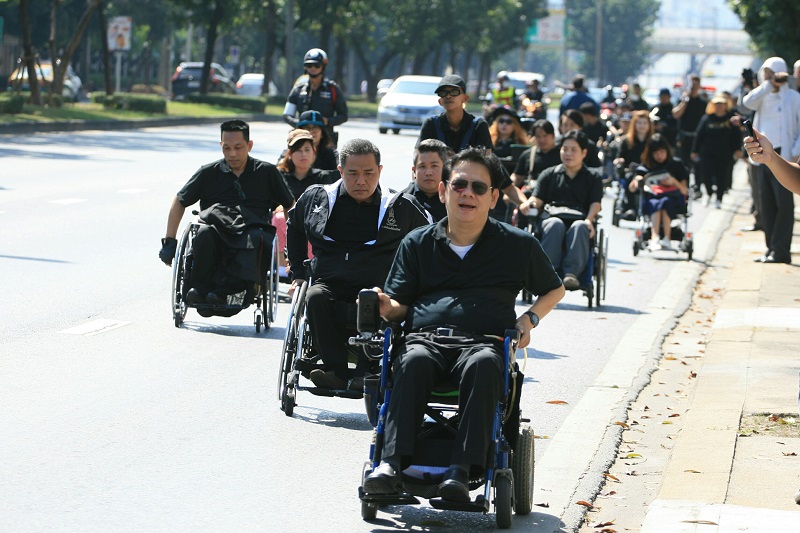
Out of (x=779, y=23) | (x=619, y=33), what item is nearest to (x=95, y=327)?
(x=779, y=23)

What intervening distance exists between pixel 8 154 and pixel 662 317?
16493mm

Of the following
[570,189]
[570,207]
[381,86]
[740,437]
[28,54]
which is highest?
[28,54]

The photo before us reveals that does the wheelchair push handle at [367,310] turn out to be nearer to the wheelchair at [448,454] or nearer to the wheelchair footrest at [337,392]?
the wheelchair at [448,454]

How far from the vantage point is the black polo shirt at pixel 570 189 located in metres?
13.8

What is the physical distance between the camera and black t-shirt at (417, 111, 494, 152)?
39.6ft

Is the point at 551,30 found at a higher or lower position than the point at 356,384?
higher

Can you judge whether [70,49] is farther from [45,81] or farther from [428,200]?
[428,200]

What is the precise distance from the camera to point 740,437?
7965mm

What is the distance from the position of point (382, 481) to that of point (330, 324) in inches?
101

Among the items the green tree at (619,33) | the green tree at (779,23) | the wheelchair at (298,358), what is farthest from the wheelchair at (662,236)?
the green tree at (619,33)

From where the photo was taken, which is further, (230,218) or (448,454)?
(230,218)

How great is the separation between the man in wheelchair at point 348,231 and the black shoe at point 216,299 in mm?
2369

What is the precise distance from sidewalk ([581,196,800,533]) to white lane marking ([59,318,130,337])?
3655mm

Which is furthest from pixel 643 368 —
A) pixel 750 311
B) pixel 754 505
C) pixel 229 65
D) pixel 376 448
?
pixel 229 65
